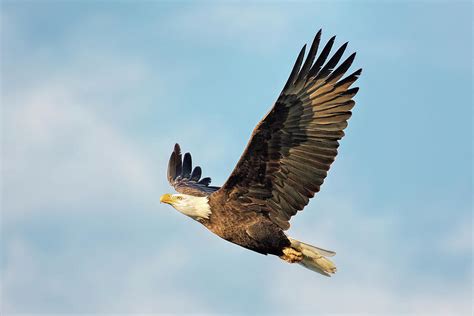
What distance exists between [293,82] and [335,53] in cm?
69

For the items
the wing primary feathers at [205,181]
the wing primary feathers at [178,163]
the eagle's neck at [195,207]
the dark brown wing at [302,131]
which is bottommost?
the eagle's neck at [195,207]

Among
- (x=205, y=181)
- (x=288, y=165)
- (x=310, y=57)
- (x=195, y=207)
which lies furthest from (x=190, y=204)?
(x=205, y=181)

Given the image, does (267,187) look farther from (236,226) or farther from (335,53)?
(335,53)

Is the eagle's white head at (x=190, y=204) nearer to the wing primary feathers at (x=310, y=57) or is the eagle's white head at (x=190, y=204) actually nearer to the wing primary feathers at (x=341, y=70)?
the wing primary feathers at (x=310, y=57)

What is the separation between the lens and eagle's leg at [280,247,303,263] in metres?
12.2

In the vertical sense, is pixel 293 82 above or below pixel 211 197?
above

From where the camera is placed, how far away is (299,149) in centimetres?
1183

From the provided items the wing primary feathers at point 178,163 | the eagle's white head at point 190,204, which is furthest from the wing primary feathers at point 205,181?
the eagle's white head at point 190,204

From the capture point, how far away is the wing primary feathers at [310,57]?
37.5ft

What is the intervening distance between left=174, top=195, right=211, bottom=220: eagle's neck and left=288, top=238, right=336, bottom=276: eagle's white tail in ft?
4.17

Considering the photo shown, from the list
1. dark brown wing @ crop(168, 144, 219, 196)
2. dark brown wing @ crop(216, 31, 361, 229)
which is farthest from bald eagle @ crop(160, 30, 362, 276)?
dark brown wing @ crop(168, 144, 219, 196)

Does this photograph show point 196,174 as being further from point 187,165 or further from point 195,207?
point 195,207

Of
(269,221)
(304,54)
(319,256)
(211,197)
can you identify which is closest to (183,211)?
(211,197)

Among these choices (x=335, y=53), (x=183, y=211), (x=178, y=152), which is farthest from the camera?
(x=178, y=152)
